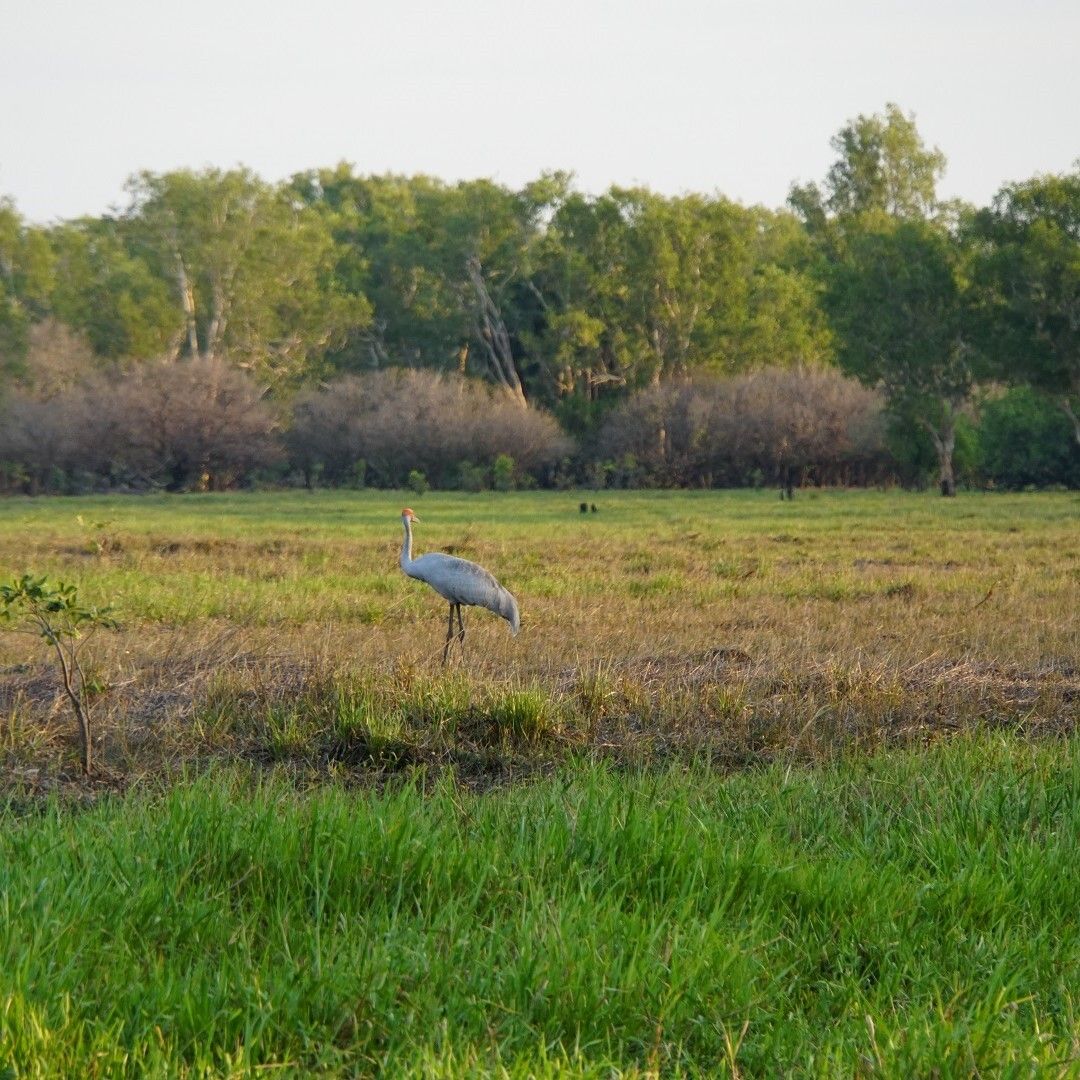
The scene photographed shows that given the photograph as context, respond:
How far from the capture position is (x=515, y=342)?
7312cm

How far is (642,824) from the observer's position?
5453 millimetres

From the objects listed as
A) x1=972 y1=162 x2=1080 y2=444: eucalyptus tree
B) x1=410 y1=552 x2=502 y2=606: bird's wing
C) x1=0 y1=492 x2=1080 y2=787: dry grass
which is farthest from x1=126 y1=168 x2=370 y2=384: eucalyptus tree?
x1=410 y1=552 x2=502 y2=606: bird's wing

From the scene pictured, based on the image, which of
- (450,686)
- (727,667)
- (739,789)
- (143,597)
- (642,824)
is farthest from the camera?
(143,597)

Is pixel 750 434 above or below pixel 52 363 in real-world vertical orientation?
below

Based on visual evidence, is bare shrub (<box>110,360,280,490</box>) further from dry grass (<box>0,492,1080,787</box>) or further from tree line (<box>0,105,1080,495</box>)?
dry grass (<box>0,492,1080,787</box>)

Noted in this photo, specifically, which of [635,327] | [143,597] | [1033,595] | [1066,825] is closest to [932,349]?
[635,327]

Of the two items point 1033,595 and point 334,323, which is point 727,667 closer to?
point 1033,595

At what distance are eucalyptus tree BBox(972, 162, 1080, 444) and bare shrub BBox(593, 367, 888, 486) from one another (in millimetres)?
14520

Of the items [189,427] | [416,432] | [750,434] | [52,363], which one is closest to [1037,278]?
[750,434]

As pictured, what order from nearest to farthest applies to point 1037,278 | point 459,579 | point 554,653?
point 554,653 → point 459,579 → point 1037,278

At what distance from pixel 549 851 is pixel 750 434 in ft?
184

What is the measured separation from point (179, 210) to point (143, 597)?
59102 millimetres

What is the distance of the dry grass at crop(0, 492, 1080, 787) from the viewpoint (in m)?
8.39

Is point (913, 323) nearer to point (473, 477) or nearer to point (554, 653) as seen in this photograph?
point (473, 477)
